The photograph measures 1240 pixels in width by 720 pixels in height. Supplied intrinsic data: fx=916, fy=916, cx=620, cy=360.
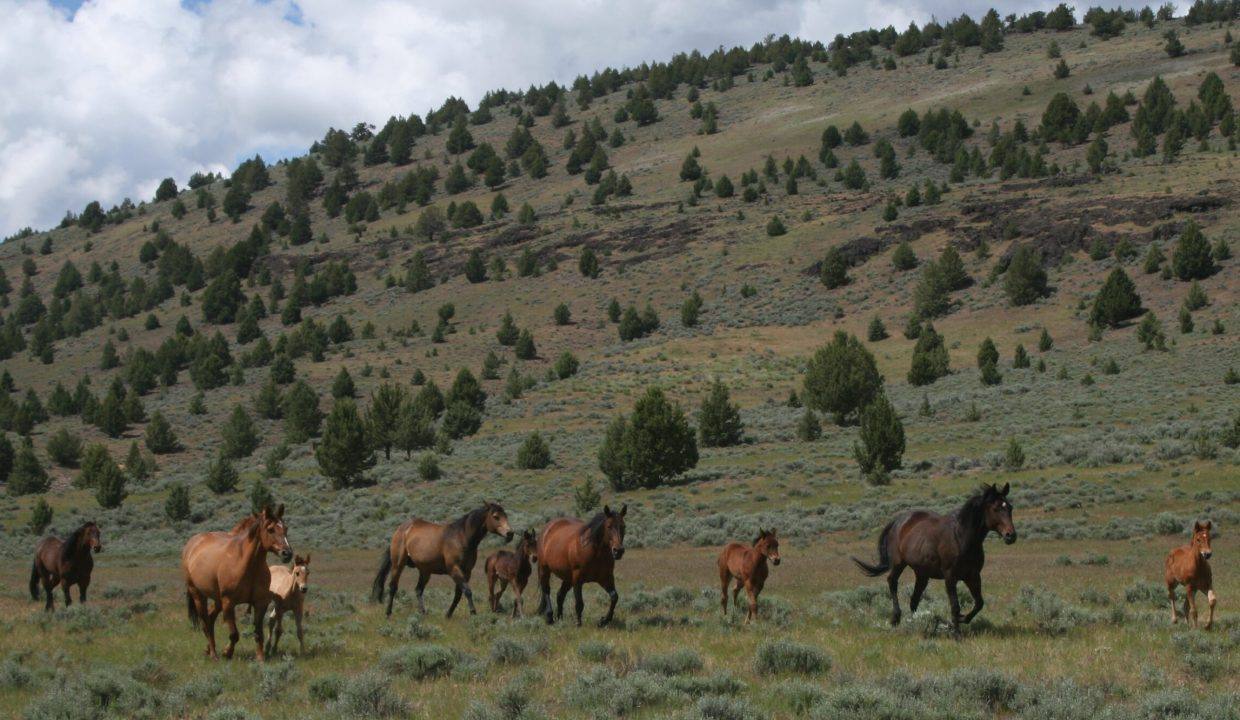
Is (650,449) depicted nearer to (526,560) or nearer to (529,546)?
(526,560)

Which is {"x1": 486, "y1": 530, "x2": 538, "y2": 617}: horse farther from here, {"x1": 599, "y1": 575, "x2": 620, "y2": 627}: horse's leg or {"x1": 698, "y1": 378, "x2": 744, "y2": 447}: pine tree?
{"x1": 698, "y1": 378, "x2": 744, "y2": 447}: pine tree

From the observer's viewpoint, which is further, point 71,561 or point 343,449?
point 343,449

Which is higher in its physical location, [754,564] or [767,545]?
[767,545]

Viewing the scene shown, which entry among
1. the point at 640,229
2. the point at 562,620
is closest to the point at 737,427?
the point at 562,620

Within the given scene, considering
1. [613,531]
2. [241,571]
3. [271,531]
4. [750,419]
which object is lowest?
[750,419]

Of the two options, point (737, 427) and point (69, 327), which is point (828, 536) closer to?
point (737, 427)

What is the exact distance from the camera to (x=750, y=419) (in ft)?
219

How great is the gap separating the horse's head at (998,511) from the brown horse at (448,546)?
7.39 metres

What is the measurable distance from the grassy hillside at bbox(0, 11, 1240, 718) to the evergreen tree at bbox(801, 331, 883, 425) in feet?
6.25

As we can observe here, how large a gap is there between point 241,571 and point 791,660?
679cm

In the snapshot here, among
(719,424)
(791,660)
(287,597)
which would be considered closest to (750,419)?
(719,424)

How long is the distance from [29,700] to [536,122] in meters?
184

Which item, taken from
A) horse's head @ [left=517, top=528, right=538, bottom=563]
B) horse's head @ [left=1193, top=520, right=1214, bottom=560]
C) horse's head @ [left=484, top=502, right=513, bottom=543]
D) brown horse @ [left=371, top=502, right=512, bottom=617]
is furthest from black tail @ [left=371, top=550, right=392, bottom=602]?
horse's head @ [left=1193, top=520, right=1214, bottom=560]

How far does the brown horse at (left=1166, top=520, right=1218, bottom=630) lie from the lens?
12.4 metres
